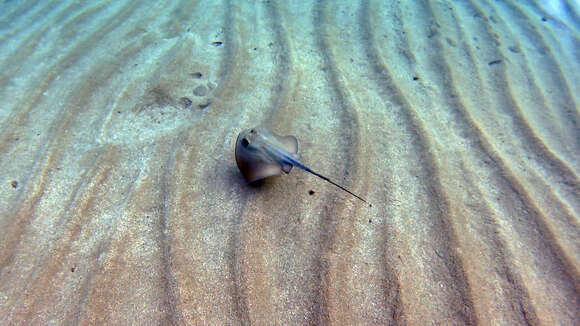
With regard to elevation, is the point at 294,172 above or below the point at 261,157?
below

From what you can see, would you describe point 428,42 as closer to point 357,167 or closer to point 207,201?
point 357,167

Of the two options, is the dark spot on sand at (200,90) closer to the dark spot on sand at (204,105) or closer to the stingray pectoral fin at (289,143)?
the dark spot on sand at (204,105)

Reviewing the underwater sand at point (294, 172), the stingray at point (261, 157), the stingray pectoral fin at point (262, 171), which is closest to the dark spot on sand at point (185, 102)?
the underwater sand at point (294, 172)

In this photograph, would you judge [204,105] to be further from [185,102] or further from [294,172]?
[294,172]

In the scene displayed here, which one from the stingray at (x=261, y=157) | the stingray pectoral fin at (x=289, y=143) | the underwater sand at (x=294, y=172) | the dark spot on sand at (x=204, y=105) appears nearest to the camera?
the underwater sand at (x=294, y=172)

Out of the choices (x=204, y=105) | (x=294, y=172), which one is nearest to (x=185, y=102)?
(x=204, y=105)

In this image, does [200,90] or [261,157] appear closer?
[261,157]

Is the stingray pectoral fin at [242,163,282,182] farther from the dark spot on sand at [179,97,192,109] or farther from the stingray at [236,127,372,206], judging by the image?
the dark spot on sand at [179,97,192,109]
